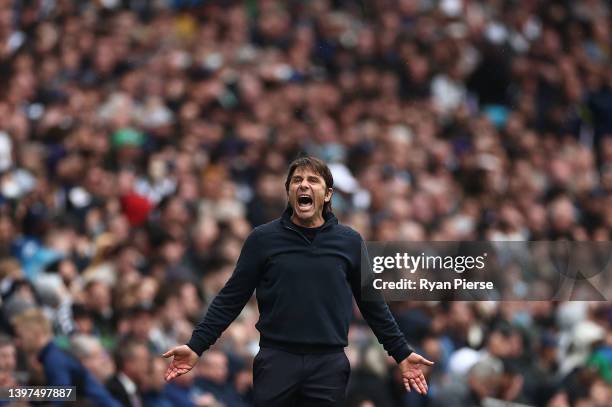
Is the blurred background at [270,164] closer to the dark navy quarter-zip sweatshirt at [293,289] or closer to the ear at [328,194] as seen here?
the dark navy quarter-zip sweatshirt at [293,289]

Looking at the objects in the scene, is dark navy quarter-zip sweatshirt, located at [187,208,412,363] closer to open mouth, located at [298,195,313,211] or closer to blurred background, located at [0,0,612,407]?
open mouth, located at [298,195,313,211]

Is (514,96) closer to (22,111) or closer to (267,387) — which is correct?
(22,111)

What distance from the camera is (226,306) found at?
6309mm

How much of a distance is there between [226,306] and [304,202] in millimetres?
584

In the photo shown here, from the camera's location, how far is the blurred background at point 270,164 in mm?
9945

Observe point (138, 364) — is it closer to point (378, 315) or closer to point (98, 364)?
point (98, 364)

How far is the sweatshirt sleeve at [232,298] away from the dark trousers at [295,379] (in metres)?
0.23

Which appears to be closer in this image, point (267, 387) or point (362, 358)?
point (267, 387)

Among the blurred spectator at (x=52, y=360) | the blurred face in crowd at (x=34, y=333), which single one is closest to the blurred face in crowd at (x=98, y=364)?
the blurred spectator at (x=52, y=360)

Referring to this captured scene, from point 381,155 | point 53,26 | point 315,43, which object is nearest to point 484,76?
point 315,43

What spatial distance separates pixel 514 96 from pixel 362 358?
778 cm

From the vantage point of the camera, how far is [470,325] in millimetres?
11266

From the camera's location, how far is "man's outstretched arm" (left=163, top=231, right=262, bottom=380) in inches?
245

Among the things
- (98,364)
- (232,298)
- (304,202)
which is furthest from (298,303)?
(98,364)
